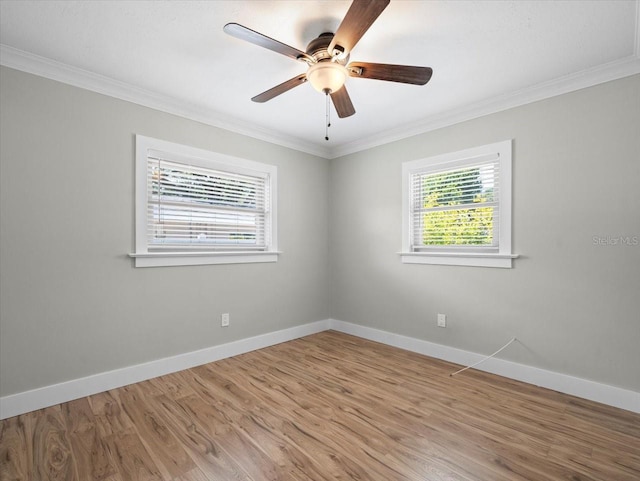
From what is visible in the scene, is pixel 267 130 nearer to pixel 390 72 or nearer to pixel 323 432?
pixel 390 72

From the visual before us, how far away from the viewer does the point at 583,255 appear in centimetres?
254

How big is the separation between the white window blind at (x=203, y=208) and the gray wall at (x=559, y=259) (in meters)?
1.78

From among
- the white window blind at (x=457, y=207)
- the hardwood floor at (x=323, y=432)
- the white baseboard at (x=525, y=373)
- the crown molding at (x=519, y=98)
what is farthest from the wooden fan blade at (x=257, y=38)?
the white baseboard at (x=525, y=373)

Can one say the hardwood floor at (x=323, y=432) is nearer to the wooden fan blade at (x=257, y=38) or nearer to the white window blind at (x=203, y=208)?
the white window blind at (x=203, y=208)

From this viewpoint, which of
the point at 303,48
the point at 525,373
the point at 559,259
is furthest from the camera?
the point at 525,373

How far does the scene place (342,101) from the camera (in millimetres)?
2348

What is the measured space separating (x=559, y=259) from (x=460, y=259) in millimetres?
801

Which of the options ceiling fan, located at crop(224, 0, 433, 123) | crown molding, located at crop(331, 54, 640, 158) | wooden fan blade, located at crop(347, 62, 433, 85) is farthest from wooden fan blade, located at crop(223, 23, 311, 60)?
crown molding, located at crop(331, 54, 640, 158)

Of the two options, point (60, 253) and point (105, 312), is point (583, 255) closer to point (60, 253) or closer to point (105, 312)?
point (105, 312)

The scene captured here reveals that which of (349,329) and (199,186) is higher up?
(199,186)

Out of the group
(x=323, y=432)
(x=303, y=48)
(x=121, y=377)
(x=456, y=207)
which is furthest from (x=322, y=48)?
(x=121, y=377)

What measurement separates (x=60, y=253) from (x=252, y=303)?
70.5 inches

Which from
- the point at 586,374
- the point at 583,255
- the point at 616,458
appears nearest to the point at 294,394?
the point at 616,458

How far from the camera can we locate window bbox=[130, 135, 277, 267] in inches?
114
